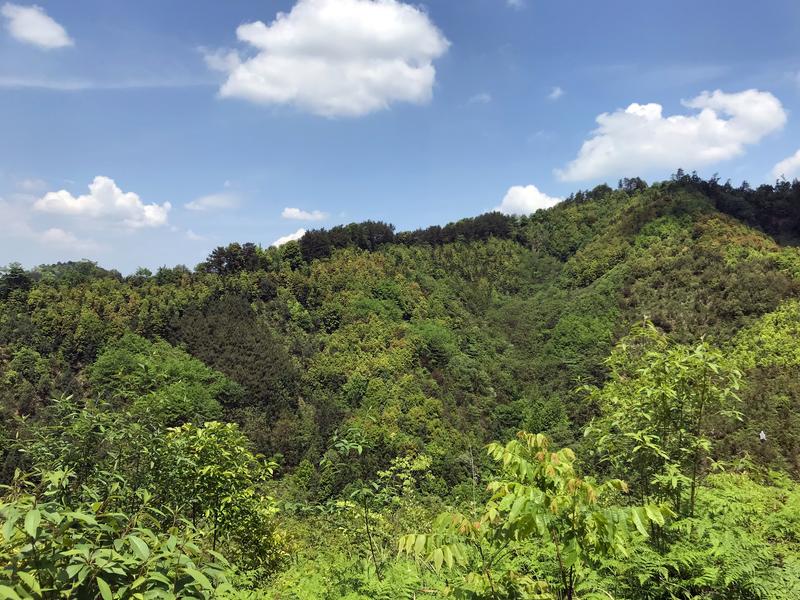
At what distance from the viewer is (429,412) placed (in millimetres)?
40625

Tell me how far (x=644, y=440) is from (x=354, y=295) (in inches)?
1872

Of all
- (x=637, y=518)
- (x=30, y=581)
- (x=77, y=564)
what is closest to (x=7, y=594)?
(x=30, y=581)

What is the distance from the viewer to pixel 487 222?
73.7 m

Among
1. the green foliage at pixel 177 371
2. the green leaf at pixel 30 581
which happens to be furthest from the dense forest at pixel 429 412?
the green foliage at pixel 177 371

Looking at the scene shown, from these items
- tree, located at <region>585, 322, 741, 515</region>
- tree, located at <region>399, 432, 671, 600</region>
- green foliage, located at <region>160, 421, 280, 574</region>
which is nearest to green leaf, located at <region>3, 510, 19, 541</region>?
tree, located at <region>399, 432, 671, 600</region>

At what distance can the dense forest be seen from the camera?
7.43ft

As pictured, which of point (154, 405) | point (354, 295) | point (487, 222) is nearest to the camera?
point (154, 405)

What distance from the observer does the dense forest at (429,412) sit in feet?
7.43

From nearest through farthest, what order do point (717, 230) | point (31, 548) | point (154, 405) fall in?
point (31, 548), point (154, 405), point (717, 230)

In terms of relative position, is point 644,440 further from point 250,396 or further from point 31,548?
point 250,396

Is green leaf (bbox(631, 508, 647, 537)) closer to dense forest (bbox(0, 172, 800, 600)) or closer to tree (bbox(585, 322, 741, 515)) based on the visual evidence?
dense forest (bbox(0, 172, 800, 600))

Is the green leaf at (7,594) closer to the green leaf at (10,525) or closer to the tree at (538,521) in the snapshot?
the green leaf at (10,525)

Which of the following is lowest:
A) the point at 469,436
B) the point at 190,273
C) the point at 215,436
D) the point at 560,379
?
the point at 469,436

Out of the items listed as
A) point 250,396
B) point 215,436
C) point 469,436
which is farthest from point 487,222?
point 215,436
